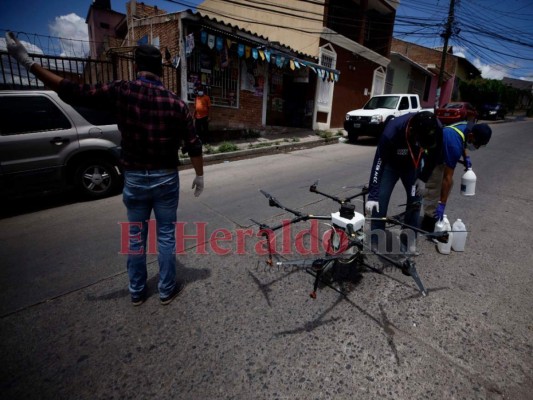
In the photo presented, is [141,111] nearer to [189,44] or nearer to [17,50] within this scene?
[17,50]

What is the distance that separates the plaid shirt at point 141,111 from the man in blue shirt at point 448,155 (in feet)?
8.89

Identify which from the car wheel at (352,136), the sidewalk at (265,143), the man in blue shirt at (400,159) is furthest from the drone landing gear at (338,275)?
the car wheel at (352,136)

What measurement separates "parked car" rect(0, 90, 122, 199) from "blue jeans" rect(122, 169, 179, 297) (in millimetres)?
3421

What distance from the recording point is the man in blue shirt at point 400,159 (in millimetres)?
2869

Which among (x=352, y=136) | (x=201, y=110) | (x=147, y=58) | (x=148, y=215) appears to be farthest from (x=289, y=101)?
(x=148, y=215)

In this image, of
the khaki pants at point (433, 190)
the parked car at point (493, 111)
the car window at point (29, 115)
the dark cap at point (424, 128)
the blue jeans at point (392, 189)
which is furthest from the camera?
the parked car at point (493, 111)

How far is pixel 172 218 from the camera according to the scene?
264cm

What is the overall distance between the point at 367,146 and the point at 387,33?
497 inches

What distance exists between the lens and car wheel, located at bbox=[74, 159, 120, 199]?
537 centimetres

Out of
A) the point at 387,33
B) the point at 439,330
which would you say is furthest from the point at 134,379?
the point at 387,33

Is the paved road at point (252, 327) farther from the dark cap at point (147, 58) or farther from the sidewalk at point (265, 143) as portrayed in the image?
the sidewalk at point (265, 143)

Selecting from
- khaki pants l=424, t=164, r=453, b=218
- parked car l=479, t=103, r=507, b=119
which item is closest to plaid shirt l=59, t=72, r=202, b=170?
khaki pants l=424, t=164, r=453, b=218

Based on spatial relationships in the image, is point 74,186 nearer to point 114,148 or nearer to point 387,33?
point 114,148

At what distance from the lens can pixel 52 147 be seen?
4953mm
